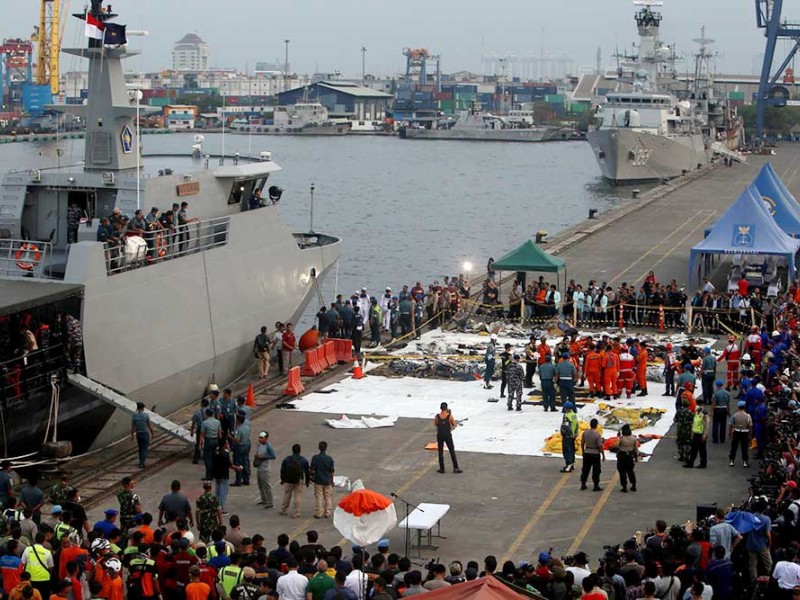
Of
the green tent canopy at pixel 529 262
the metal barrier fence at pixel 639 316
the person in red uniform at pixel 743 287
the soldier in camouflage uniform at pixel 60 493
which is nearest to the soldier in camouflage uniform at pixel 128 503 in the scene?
the soldier in camouflage uniform at pixel 60 493

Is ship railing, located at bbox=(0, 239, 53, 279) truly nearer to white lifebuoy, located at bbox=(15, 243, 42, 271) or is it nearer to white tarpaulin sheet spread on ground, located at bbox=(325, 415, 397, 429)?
white lifebuoy, located at bbox=(15, 243, 42, 271)

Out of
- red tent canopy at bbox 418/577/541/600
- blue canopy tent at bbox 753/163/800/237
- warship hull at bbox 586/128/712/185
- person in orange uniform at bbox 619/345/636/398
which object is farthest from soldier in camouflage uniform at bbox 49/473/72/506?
warship hull at bbox 586/128/712/185

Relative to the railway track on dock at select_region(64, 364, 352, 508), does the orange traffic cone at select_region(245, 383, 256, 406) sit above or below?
above

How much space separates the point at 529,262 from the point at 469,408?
27.4 feet

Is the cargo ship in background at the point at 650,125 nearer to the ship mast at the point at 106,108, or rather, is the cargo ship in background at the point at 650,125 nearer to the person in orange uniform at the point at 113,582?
the ship mast at the point at 106,108

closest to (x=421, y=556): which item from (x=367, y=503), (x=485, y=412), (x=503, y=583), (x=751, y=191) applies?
(x=367, y=503)

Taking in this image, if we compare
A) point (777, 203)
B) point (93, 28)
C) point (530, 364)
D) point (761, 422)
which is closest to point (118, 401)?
point (530, 364)

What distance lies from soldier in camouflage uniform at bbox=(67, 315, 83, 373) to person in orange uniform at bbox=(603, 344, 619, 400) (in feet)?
29.5

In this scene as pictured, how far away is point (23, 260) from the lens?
69.8ft

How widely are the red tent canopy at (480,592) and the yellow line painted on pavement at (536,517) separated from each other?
18.2 ft

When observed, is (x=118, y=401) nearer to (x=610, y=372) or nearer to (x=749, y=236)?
(x=610, y=372)

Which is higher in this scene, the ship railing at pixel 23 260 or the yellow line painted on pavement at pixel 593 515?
the ship railing at pixel 23 260

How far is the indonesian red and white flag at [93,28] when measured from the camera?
971 inches

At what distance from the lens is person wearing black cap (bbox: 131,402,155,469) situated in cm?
1930
